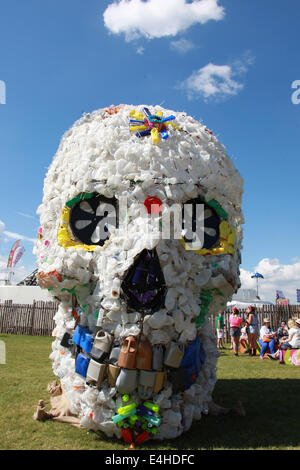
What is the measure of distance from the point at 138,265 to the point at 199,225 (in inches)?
36.5

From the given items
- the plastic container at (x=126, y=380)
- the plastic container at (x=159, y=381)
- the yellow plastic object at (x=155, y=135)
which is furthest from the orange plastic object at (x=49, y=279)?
the yellow plastic object at (x=155, y=135)

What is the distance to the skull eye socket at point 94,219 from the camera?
412 centimetres

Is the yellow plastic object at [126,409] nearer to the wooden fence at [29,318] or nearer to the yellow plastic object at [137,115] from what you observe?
the yellow plastic object at [137,115]

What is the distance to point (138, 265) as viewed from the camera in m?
3.74

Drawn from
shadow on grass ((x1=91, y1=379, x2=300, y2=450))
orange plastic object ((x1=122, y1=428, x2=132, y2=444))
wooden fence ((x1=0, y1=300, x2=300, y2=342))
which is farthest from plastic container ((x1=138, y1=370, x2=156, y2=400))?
wooden fence ((x1=0, y1=300, x2=300, y2=342))

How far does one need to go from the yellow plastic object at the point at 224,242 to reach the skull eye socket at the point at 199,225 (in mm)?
47

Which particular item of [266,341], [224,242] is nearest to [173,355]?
[224,242]

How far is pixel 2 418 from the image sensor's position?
452 cm

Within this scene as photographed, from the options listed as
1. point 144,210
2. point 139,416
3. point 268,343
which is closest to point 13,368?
point 139,416

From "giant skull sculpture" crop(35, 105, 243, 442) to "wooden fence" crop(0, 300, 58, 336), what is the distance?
12.8m

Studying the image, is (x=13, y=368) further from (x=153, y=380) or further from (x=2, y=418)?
(x=153, y=380)

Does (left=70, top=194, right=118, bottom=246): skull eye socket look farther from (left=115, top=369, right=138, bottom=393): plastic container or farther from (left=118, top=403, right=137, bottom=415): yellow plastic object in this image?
(left=118, top=403, right=137, bottom=415): yellow plastic object

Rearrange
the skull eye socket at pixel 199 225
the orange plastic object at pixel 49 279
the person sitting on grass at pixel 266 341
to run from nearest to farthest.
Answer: the orange plastic object at pixel 49 279 → the skull eye socket at pixel 199 225 → the person sitting on grass at pixel 266 341

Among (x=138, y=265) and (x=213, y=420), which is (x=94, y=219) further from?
(x=213, y=420)
